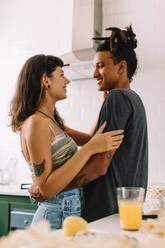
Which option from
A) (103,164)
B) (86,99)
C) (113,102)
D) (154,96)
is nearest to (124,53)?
(113,102)

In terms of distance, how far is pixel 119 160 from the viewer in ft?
4.14

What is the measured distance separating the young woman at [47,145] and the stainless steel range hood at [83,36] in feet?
3.03

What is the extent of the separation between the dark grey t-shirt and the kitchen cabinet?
3.76ft

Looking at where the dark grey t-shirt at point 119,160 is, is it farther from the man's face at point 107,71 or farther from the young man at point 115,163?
the man's face at point 107,71

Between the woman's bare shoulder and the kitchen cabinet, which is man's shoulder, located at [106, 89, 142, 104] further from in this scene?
the kitchen cabinet

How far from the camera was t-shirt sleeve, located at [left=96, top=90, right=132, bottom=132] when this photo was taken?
48.6 inches

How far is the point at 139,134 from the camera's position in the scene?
1.31 m

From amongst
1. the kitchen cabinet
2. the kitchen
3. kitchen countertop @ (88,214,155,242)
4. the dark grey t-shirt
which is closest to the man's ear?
the dark grey t-shirt

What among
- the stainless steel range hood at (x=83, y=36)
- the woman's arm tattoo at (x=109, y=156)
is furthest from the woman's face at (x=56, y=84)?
the stainless steel range hood at (x=83, y=36)

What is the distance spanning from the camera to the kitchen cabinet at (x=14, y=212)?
231 centimetres

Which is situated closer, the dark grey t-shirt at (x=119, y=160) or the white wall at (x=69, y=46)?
the dark grey t-shirt at (x=119, y=160)

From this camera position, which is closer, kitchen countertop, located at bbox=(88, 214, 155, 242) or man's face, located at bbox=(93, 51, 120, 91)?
kitchen countertop, located at bbox=(88, 214, 155, 242)

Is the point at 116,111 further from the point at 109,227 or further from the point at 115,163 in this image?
the point at 109,227

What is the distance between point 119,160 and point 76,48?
1.50 meters
